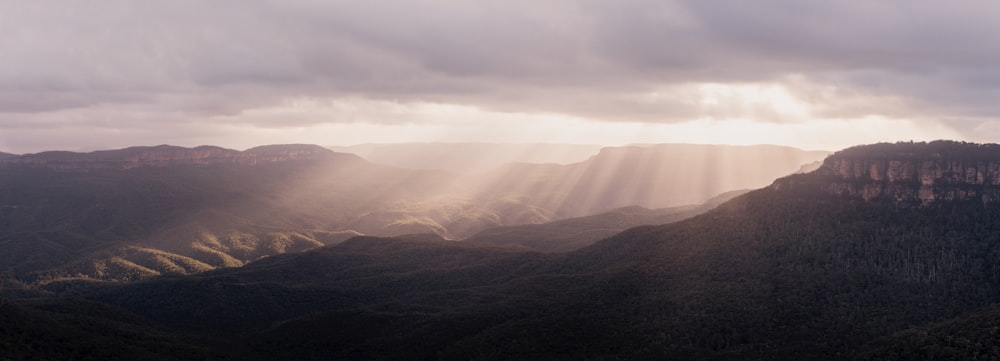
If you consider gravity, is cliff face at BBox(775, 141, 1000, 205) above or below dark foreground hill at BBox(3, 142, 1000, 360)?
above

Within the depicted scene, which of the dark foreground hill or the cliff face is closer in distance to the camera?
the dark foreground hill

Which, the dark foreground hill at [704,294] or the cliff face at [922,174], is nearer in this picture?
the dark foreground hill at [704,294]

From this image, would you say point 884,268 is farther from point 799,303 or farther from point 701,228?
point 701,228

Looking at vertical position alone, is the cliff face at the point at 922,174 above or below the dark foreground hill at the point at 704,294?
above

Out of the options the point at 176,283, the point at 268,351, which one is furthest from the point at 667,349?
the point at 176,283

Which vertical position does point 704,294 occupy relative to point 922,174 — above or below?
below
